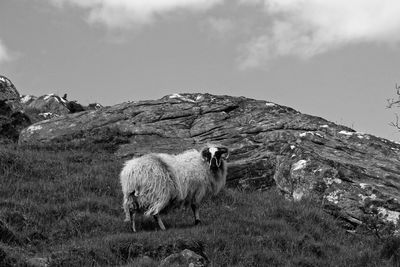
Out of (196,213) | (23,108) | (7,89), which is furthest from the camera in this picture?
(7,89)

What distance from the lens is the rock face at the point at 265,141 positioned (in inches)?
626

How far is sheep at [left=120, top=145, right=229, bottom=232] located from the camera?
13.2 m

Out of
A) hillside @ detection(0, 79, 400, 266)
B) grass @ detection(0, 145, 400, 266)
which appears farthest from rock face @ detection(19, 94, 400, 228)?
grass @ detection(0, 145, 400, 266)

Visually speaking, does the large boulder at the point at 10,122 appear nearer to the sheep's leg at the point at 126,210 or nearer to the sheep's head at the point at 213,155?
the sheep's head at the point at 213,155

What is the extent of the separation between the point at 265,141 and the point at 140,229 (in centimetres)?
803

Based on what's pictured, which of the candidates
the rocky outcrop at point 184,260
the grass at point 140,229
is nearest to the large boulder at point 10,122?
the grass at point 140,229

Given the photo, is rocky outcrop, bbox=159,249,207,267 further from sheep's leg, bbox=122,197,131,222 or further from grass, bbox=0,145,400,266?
sheep's leg, bbox=122,197,131,222

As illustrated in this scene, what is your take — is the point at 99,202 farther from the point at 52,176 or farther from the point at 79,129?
the point at 79,129

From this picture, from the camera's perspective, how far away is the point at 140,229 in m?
13.0

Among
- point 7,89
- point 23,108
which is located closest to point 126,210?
point 23,108

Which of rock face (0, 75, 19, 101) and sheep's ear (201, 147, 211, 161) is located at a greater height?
rock face (0, 75, 19, 101)

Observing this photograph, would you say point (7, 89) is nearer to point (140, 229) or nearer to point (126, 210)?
point (126, 210)

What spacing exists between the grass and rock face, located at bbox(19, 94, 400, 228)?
855 millimetres

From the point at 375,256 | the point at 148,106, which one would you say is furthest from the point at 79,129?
the point at 375,256
